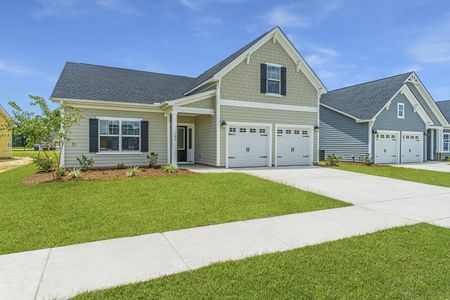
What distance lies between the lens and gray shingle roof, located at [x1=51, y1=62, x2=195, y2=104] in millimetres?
13469

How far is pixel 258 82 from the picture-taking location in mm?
14977

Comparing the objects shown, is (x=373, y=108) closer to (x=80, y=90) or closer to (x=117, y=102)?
(x=117, y=102)

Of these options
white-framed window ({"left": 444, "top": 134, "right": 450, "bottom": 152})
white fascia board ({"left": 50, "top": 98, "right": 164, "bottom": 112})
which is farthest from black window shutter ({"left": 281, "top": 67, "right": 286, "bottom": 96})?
white-framed window ({"left": 444, "top": 134, "right": 450, "bottom": 152})

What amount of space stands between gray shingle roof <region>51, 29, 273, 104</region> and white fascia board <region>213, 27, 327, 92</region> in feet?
1.16

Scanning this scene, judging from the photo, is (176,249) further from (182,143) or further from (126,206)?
(182,143)

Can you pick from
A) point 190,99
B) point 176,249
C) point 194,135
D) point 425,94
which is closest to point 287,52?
point 190,99

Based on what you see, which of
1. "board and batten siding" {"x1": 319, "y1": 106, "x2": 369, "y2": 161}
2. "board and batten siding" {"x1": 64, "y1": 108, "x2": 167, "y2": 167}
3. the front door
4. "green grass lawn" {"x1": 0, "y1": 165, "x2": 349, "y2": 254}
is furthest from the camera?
"board and batten siding" {"x1": 319, "y1": 106, "x2": 369, "y2": 161}

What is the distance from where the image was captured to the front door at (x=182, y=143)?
16.8m

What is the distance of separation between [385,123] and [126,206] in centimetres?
2071

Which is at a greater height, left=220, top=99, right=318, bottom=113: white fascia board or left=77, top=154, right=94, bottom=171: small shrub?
left=220, top=99, right=318, bottom=113: white fascia board

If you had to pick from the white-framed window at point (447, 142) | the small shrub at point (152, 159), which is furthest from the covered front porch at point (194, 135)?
the white-framed window at point (447, 142)

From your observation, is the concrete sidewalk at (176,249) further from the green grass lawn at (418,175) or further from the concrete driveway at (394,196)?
the green grass lawn at (418,175)

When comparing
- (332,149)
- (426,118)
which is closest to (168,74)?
(332,149)

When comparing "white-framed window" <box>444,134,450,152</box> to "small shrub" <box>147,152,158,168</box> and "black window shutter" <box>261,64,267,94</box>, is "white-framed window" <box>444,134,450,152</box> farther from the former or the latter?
"small shrub" <box>147,152,158,168</box>
